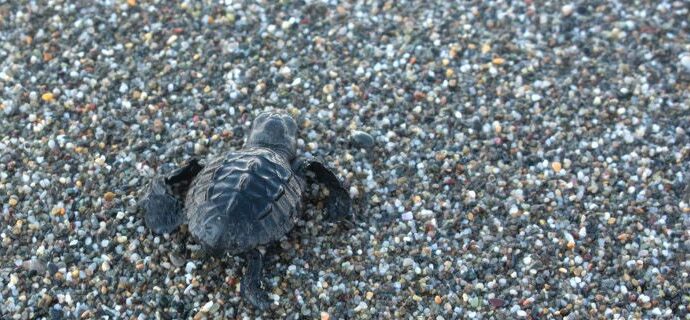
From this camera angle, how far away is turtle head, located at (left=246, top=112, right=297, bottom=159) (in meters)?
3.92

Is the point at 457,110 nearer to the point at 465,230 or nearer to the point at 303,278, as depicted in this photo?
the point at 465,230

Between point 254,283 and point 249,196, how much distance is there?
410 millimetres

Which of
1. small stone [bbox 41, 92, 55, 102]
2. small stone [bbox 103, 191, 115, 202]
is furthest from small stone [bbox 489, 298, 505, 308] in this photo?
small stone [bbox 41, 92, 55, 102]

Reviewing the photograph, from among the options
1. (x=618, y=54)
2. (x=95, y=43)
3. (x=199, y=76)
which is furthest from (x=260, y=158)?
(x=618, y=54)

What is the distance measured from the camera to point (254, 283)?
3480 millimetres

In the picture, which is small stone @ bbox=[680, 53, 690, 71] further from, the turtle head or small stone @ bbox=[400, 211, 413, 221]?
the turtle head

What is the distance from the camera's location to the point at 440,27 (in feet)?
15.6

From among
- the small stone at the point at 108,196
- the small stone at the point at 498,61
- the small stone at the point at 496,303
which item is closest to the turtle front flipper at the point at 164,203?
the small stone at the point at 108,196

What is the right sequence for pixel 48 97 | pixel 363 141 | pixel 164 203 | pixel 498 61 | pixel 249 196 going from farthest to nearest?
pixel 498 61 < pixel 48 97 < pixel 363 141 < pixel 164 203 < pixel 249 196

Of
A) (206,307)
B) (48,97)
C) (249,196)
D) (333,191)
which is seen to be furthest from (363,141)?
(48,97)

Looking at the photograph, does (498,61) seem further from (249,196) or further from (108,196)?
(108,196)

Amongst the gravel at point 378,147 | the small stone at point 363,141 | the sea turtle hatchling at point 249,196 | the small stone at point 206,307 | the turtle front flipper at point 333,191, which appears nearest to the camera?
the sea turtle hatchling at point 249,196

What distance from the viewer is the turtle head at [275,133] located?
12.9 feet

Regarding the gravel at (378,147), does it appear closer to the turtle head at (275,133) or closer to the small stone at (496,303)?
the small stone at (496,303)
